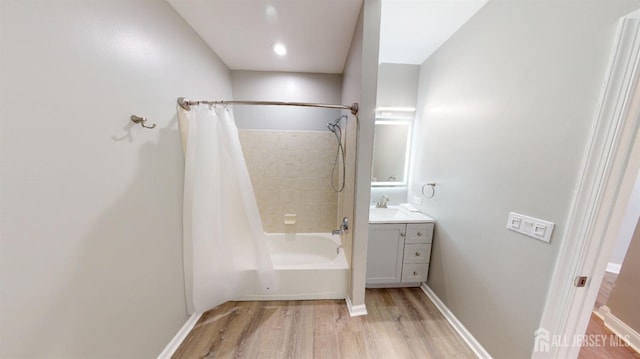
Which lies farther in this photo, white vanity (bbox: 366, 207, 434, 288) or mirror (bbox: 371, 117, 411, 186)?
mirror (bbox: 371, 117, 411, 186)

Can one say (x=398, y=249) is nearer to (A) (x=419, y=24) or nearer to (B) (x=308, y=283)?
(B) (x=308, y=283)

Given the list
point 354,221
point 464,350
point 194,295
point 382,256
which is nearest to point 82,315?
point 194,295

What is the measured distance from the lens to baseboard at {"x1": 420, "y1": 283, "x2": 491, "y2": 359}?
4.50 ft

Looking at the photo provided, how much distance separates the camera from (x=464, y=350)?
1423mm

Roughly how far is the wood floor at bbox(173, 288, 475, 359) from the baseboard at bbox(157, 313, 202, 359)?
3 centimetres

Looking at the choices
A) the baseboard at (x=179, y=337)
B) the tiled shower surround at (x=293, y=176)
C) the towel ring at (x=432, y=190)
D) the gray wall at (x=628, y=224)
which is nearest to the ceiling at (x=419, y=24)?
the tiled shower surround at (x=293, y=176)

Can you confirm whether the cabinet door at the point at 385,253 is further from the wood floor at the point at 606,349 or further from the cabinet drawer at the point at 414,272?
the wood floor at the point at 606,349

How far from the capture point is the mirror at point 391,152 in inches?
92.4

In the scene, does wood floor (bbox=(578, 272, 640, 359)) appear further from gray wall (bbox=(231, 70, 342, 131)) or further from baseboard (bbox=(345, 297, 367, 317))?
gray wall (bbox=(231, 70, 342, 131))

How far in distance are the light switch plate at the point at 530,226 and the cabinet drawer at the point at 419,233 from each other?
2.55 ft

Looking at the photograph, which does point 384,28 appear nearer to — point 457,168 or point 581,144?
point 457,168

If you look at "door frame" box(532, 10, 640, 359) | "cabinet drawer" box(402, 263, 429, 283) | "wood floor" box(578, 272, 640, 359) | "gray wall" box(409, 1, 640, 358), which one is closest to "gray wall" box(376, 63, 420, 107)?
"gray wall" box(409, 1, 640, 358)

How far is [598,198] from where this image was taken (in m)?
0.84

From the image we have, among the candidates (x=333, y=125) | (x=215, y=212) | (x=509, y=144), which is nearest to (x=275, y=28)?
(x=333, y=125)
